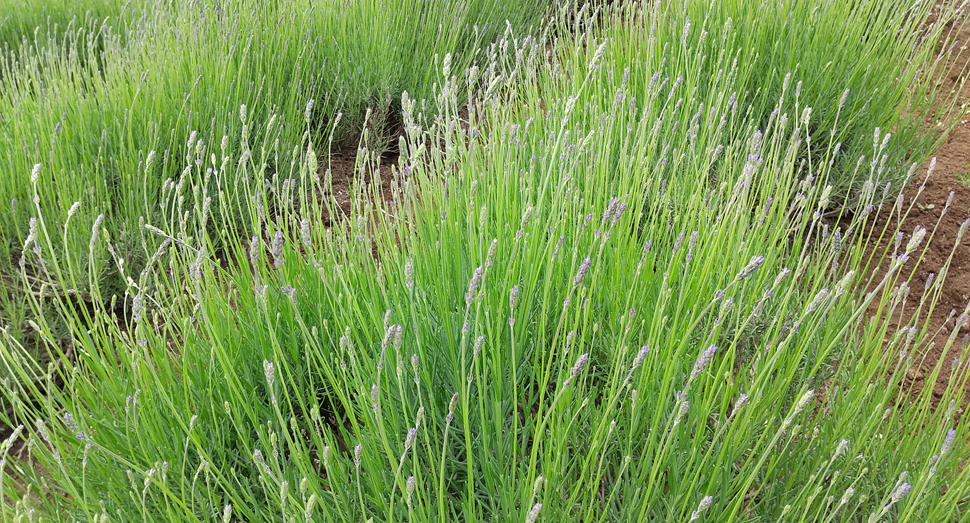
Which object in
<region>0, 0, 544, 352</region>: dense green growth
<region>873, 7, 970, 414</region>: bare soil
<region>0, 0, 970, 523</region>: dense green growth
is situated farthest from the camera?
<region>0, 0, 544, 352</region>: dense green growth

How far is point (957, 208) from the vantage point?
2.81 m

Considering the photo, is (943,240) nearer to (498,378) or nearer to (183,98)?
(498,378)

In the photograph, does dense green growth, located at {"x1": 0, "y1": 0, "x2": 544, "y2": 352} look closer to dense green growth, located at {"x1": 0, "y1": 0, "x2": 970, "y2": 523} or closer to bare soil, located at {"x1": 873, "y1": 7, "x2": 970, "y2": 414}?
dense green growth, located at {"x1": 0, "y1": 0, "x2": 970, "y2": 523}

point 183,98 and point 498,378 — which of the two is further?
point 183,98

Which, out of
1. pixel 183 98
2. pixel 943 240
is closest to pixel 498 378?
pixel 183 98

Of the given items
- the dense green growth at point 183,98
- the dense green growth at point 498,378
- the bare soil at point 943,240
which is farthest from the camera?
the dense green growth at point 183,98

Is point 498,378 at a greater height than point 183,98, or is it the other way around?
point 183,98

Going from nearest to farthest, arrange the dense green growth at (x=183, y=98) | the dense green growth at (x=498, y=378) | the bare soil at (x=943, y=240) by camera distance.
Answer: the dense green growth at (x=498, y=378), the bare soil at (x=943, y=240), the dense green growth at (x=183, y=98)

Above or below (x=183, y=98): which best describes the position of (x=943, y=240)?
below

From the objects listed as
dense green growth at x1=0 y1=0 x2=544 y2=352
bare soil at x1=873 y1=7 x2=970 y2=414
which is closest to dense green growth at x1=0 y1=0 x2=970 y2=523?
dense green growth at x1=0 y1=0 x2=544 y2=352

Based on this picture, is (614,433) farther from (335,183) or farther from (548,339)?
(335,183)

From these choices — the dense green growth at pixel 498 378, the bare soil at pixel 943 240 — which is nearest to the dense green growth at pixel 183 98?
the dense green growth at pixel 498 378

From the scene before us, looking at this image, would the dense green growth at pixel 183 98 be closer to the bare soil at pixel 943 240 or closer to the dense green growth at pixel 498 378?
the dense green growth at pixel 498 378

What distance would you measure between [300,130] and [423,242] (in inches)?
70.3
